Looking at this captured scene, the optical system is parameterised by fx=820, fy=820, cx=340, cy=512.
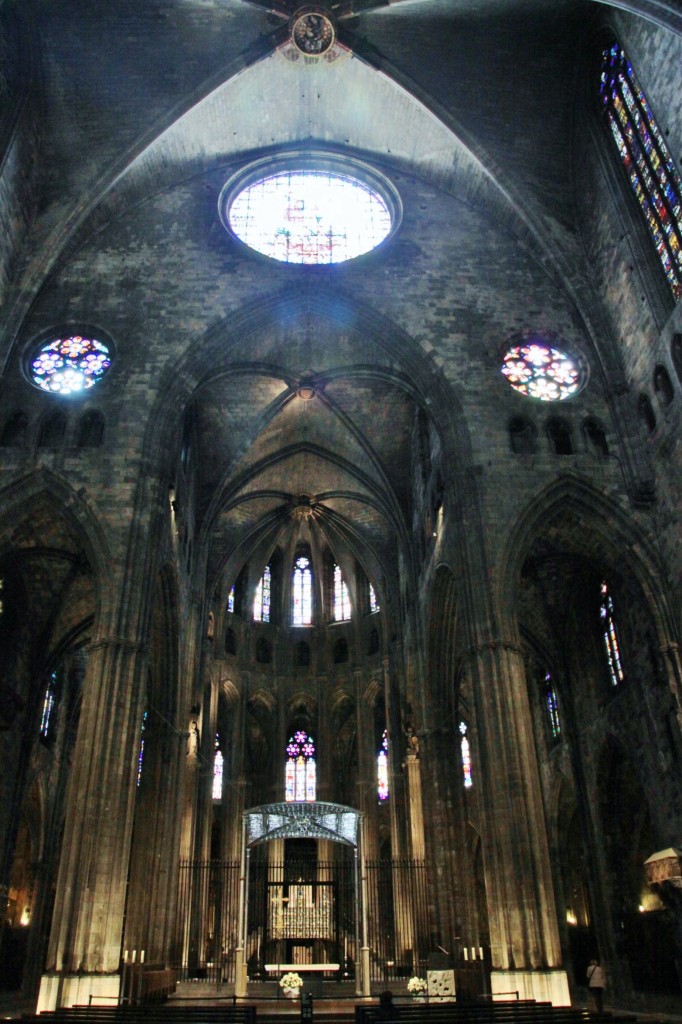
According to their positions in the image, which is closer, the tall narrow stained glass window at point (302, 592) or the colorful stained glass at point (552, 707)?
the colorful stained glass at point (552, 707)

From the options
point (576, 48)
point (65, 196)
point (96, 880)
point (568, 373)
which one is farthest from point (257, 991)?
point (576, 48)

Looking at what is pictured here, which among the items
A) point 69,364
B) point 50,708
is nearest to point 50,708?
point 50,708

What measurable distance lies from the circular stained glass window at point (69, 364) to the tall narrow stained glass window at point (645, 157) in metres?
13.7

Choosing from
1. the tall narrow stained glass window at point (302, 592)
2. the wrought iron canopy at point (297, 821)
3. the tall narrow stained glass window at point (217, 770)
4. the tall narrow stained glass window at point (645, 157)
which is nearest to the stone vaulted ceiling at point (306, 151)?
the tall narrow stained glass window at point (645, 157)

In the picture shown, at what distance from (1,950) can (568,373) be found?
23.7 m

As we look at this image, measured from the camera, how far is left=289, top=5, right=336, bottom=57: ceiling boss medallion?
67.9ft

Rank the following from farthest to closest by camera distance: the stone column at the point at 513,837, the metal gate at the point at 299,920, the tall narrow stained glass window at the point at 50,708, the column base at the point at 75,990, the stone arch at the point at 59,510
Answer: the tall narrow stained glass window at the point at 50,708 < the metal gate at the point at 299,920 < the stone arch at the point at 59,510 < the stone column at the point at 513,837 < the column base at the point at 75,990

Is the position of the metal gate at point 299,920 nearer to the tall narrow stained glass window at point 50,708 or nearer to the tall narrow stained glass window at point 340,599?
the tall narrow stained glass window at point 50,708

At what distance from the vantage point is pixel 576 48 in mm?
21250

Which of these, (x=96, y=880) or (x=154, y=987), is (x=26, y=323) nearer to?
(x=96, y=880)

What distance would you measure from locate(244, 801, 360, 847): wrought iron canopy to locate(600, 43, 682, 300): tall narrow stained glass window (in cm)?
1403

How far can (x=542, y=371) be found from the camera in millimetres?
21312

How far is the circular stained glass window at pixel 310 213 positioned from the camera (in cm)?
2427

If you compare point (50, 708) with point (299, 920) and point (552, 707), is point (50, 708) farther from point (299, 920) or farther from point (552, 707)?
point (552, 707)
